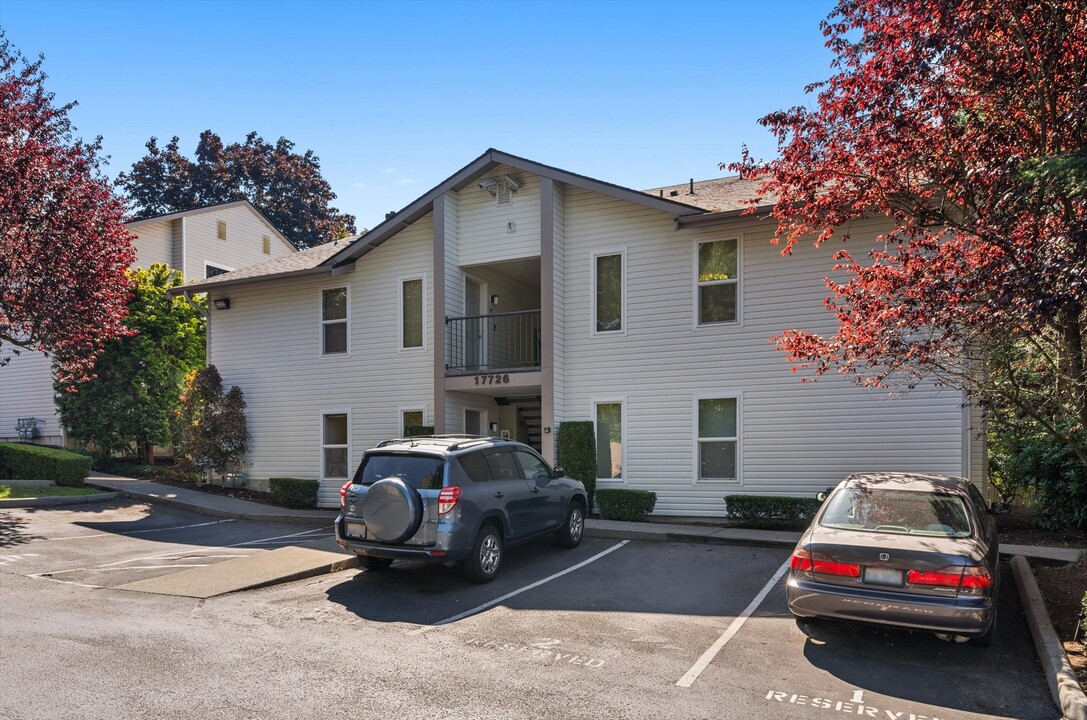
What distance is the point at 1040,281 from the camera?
5.93 m

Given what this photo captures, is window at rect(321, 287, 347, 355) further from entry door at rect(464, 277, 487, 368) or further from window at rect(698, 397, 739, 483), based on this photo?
window at rect(698, 397, 739, 483)

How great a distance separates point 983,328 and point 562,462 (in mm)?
9019

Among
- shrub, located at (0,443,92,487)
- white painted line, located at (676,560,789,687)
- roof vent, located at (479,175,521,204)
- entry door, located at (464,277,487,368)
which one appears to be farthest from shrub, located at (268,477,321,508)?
white painted line, located at (676,560,789,687)

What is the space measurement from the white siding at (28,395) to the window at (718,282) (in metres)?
21.5

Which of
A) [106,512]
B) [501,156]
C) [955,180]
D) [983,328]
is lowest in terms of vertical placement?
[106,512]

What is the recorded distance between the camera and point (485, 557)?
9508 millimetres

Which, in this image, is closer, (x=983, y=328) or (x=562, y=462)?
(x=983, y=328)

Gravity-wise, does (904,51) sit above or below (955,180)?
above

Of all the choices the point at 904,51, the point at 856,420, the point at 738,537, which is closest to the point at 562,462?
the point at 738,537

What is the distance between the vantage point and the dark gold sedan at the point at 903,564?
6.45m

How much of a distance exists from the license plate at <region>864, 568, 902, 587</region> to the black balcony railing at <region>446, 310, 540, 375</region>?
31.6 feet

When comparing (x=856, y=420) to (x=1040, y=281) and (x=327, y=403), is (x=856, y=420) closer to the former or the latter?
(x=1040, y=281)

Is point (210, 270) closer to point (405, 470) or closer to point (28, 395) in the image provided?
point (28, 395)

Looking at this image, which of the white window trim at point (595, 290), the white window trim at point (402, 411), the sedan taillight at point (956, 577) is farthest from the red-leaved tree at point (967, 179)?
the white window trim at point (402, 411)
